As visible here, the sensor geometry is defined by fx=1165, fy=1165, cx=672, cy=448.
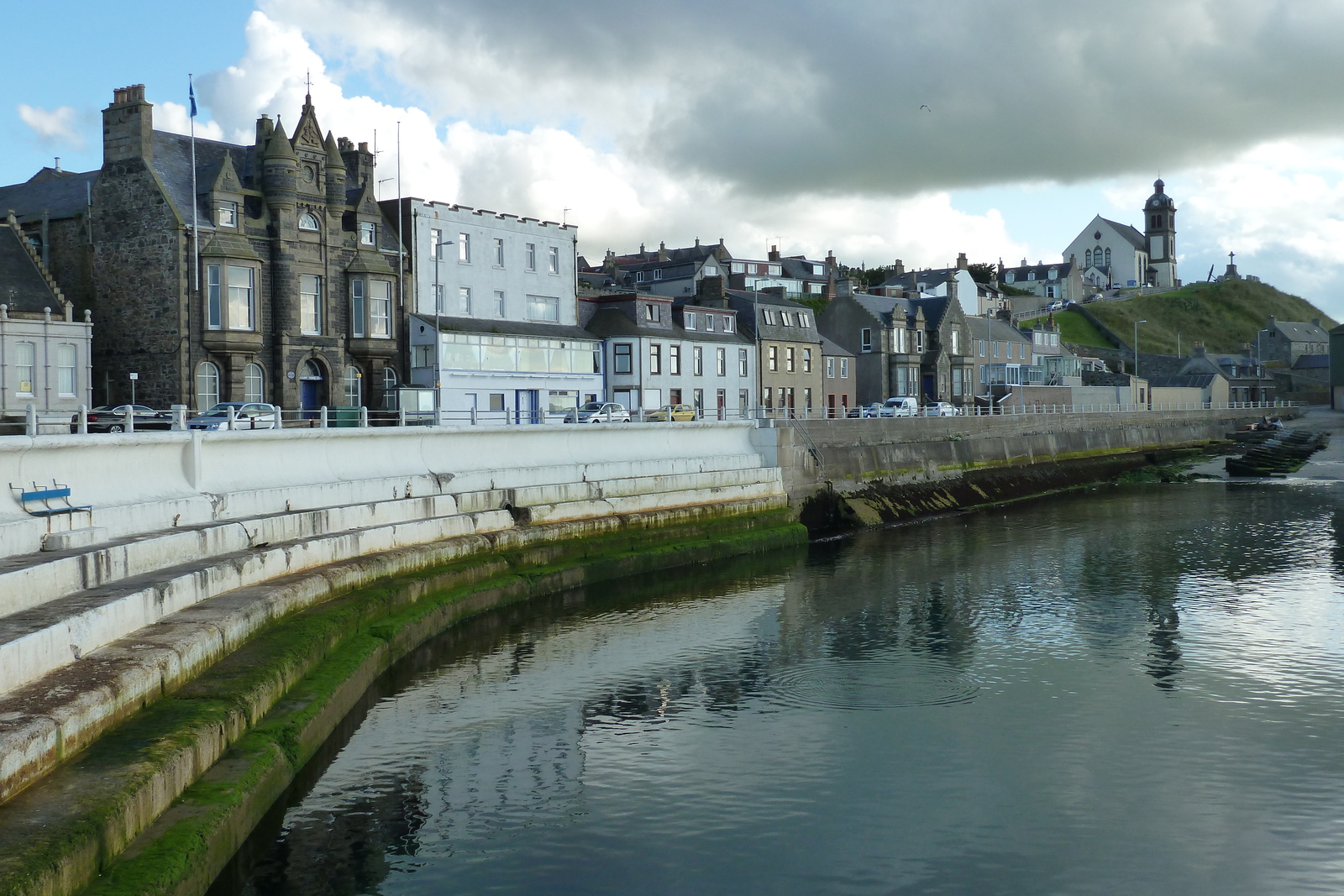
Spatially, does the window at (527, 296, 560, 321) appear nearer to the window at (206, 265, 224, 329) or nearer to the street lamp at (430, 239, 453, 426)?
the street lamp at (430, 239, 453, 426)

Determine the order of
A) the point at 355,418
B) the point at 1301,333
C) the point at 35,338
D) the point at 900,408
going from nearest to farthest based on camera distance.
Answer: the point at 355,418, the point at 35,338, the point at 900,408, the point at 1301,333

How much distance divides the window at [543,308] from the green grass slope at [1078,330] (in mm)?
118136

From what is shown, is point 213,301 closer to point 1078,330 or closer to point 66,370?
point 66,370

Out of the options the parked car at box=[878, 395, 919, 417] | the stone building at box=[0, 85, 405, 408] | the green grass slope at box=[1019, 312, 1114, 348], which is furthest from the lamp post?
the green grass slope at box=[1019, 312, 1114, 348]

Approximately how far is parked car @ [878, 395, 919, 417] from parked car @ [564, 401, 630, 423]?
864 inches

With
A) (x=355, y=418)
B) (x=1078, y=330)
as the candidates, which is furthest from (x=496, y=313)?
(x=1078, y=330)

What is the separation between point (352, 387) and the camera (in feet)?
168

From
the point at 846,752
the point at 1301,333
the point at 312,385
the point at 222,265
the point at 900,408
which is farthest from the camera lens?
the point at 1301,333

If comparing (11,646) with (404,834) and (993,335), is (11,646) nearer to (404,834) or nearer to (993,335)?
(404,834)

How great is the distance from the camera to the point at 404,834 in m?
14.6

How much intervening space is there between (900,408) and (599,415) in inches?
1191

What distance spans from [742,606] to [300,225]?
27.9 meters

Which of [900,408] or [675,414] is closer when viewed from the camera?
[675,414]

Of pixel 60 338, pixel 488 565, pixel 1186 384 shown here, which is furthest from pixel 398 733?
pixel 1186 384
